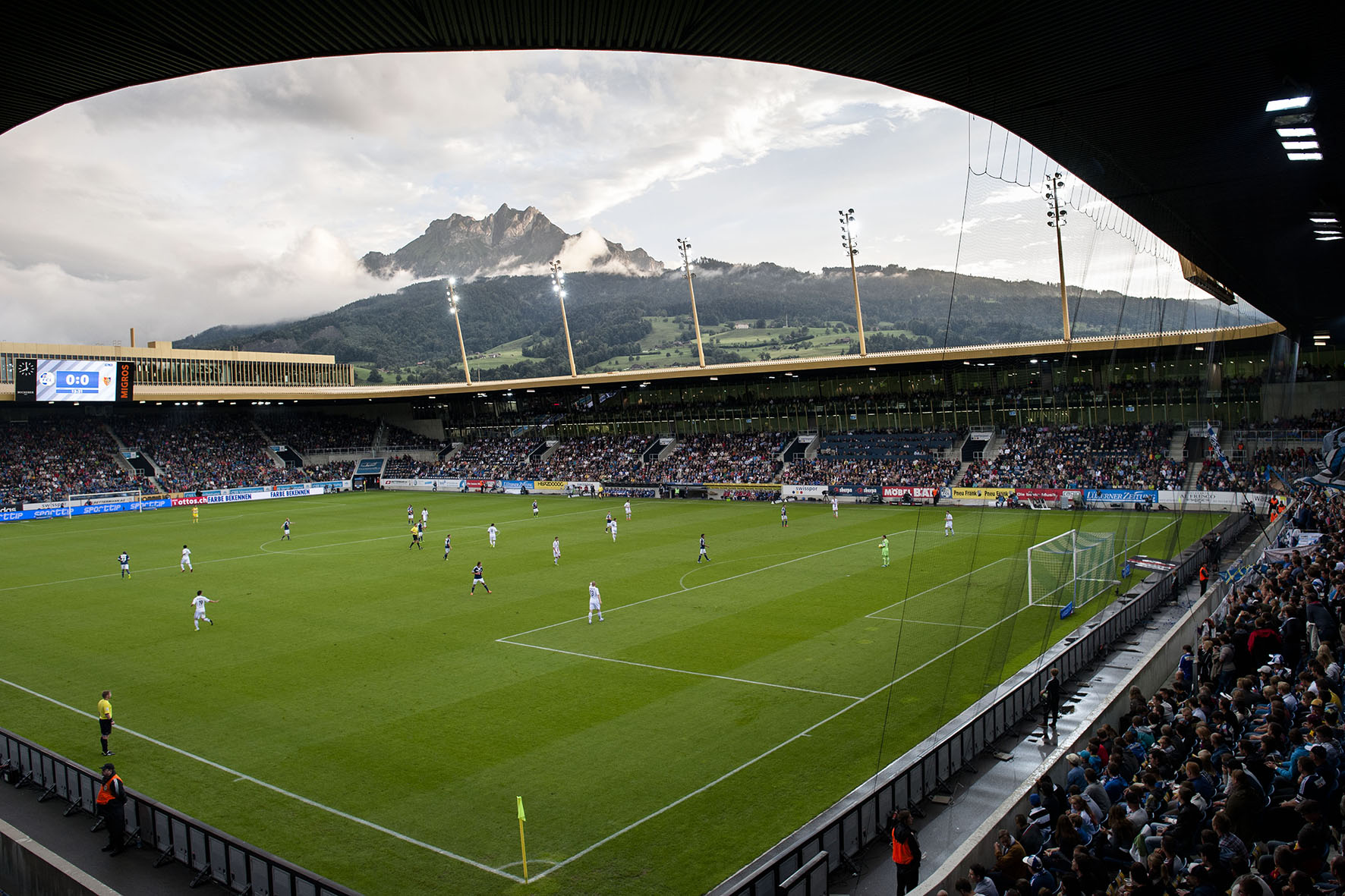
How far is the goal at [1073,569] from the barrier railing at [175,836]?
20.5 metres

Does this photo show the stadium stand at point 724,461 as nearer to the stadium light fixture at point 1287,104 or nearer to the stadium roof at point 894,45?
the stadium roof at point 894,45

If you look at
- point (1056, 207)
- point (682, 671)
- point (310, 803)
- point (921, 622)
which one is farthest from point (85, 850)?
point (1056, 207)

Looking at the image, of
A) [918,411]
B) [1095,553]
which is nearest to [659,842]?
[1095,553]

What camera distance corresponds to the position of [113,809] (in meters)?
11.9

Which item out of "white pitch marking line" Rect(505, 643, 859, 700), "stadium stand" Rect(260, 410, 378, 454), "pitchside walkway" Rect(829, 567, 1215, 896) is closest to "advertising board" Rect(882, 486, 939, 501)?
"pitchside walkway" Rect(829, 567, 1215, 896)

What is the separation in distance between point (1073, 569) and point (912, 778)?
15.5 metres

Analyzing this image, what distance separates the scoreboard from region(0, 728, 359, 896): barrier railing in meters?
58.6

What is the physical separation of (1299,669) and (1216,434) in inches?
585

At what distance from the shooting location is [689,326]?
17400 cm

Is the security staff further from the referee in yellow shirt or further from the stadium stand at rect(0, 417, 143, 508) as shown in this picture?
the stadium stand at rect(0, 417, 143, 508)

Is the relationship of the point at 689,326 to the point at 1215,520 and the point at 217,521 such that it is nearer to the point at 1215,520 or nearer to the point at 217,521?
the point at 217,521

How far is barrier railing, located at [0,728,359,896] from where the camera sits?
32.8 ft

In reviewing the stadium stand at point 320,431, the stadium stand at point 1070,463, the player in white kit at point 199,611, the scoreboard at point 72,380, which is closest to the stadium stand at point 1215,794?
the player in white kit at point 199,611

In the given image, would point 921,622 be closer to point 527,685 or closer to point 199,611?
point 527,685
